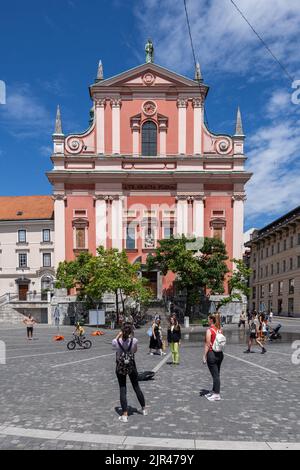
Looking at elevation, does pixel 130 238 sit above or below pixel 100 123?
below

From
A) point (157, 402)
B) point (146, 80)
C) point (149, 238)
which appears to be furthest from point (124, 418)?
point (146, 80)

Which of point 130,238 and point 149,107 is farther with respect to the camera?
point 149,107

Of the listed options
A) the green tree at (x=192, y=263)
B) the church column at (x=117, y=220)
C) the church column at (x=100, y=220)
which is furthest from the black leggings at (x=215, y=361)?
the church column at (x=100, y=220)

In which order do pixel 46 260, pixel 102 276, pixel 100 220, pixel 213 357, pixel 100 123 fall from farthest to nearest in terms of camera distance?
pixel 46 260, pixel 100 123, pixel 100 220, pixel 102 276, pixel 213 357

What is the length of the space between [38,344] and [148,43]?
133ft

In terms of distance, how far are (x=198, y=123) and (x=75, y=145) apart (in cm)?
1336

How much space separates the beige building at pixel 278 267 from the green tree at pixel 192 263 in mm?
17640

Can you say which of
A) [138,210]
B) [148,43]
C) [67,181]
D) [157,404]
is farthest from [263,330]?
[148,43]

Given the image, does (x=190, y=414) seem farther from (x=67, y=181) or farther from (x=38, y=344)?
(x=67, y=181)

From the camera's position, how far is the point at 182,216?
40781 mm

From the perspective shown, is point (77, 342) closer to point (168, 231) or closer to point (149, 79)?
point (168, 231)

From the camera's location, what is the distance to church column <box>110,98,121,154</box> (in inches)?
1635

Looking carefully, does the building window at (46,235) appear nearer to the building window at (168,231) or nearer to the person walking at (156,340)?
the building window at (168,231)
